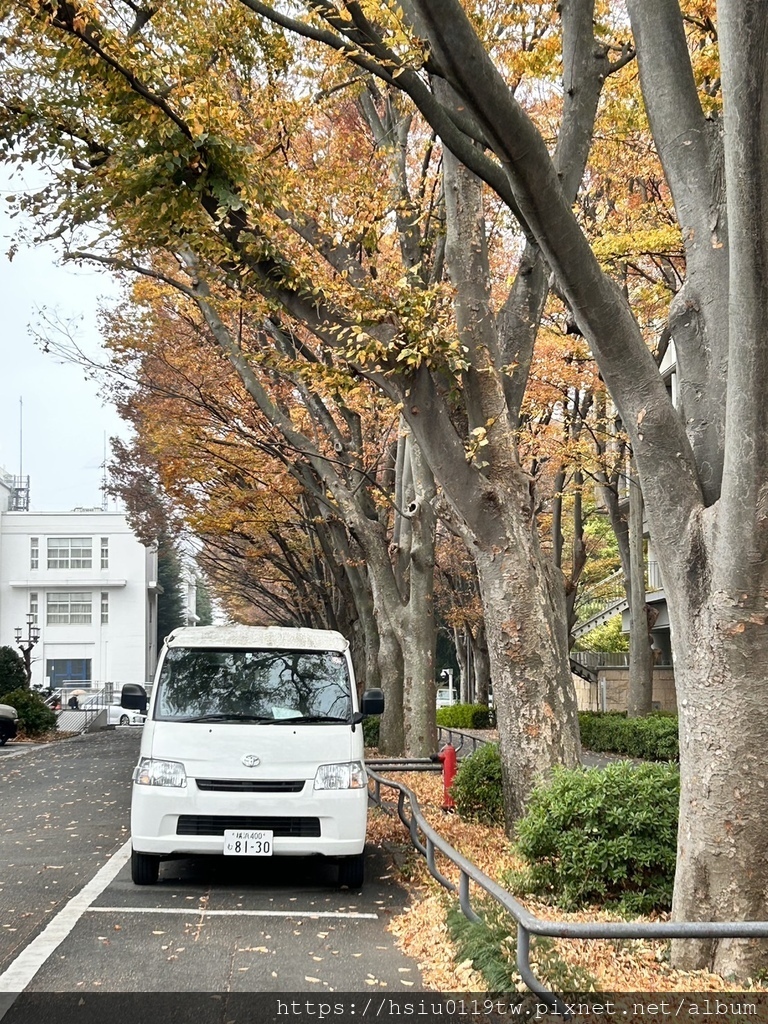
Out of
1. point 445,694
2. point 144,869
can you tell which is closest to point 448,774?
point 144,869

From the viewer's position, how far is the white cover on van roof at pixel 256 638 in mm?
9742

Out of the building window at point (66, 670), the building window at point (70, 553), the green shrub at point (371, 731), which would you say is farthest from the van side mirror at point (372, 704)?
the building window at point (70, 553)

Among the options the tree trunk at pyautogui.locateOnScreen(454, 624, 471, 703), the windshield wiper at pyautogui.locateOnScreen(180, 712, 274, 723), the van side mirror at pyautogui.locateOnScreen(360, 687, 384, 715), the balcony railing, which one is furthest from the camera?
the tree trunk at pyautogui.locateOnScreen(454, 624, 471, 703)

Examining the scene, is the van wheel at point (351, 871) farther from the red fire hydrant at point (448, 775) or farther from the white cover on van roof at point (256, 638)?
the red fire hydrant at point (448, 775)

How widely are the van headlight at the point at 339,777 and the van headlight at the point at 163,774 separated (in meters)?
1.06

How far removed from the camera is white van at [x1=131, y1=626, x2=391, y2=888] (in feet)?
27.6

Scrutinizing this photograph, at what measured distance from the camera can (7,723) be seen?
2894cm

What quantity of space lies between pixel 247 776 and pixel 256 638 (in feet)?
5.61

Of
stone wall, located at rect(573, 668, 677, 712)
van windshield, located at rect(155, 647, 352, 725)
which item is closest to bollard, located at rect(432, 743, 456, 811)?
van windshield, located at rect(155, 647, 352, 725)

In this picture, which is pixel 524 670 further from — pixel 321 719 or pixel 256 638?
pixel 256 638

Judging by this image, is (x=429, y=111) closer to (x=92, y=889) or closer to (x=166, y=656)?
(x=166, y=656)

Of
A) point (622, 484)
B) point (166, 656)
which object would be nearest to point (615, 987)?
point (166, 656)

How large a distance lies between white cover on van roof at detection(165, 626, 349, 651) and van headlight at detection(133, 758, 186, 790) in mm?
1364

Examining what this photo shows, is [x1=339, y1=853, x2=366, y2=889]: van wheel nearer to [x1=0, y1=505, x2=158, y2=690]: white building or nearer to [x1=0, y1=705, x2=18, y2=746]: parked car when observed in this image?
[x1=0, y1=705, x2=18, y2=746]: parked car
